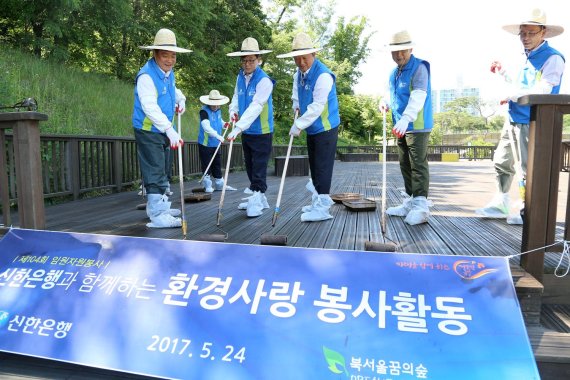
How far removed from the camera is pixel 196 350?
6.16 feet

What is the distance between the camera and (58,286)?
2.24 metres

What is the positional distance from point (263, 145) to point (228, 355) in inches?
103

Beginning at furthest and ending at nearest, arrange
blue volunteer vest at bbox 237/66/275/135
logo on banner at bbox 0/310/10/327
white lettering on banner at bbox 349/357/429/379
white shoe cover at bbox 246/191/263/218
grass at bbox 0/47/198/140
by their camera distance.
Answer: grass at bbox 0/47/198/140
white shoe cover at bbox 246/191/263/218
blue volunteer vest at bbox 237/66/275/135
logo on banner at bbox 0/310/10/327
white lettering on banner at bbox 349/357/429/379

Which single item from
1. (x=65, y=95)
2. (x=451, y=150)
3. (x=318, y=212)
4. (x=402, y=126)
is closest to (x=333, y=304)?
(x=402, y=126)

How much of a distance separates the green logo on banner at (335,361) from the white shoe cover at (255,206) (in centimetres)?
247

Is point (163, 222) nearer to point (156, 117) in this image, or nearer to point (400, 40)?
point (156, 117)

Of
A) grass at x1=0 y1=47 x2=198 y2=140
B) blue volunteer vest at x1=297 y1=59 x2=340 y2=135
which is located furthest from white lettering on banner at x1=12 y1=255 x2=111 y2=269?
grass at x1=0 y1=47 x2=198 y2=140

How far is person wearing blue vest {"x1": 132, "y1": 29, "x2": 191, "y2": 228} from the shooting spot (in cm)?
343

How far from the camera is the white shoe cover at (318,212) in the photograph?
386 cm

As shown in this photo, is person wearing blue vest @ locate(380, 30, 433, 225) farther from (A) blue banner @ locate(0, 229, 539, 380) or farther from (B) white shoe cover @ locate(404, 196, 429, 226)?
(A) blue banner @ locate(0, 229, 539, 380)

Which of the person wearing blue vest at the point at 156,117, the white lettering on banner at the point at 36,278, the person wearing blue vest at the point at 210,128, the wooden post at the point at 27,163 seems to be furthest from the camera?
the person wearing blue vest at the point at 210,128

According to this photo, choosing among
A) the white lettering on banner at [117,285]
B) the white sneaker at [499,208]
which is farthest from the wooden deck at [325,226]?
the white lettering on banner at [117,285]

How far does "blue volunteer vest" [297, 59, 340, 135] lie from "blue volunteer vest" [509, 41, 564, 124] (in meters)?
1.44

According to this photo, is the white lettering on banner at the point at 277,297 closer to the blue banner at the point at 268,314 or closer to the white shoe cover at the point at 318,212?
the blue banner at the point at 268,314
